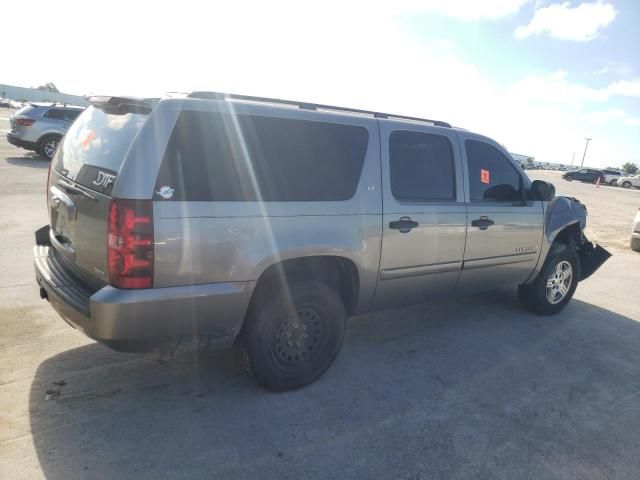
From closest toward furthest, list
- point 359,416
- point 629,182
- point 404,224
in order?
point 359,416 → point 404,224 → point 629,182

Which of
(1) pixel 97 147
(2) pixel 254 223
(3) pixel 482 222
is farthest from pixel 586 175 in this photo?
(1) pixel 97 147

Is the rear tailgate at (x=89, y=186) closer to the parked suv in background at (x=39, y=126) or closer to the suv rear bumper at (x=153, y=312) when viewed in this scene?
the suv rear bumper at (x=153, y=312)

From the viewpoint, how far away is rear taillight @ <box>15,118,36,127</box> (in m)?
13.5

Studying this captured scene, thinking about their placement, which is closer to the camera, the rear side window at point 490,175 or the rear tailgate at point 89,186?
the rear tailgate at point 89,186

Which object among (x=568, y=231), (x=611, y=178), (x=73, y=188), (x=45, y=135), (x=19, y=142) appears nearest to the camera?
(x=73, y=188)

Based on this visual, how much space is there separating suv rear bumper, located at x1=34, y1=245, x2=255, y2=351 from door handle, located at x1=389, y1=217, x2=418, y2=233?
4.11 feet

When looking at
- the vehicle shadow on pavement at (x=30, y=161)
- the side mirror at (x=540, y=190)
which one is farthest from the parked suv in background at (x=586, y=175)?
the side mirror at (x=540, y=190)

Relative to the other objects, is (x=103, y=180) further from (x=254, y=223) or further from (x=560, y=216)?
(x=560, y=216)

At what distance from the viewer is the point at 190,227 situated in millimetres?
2525

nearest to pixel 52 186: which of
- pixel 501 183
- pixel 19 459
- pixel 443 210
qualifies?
pixel 19 459

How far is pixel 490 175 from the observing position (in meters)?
4.34

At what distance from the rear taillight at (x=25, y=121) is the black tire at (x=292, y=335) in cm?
1398

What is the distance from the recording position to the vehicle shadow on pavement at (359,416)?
99.0 inches

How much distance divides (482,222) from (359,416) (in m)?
2.14
